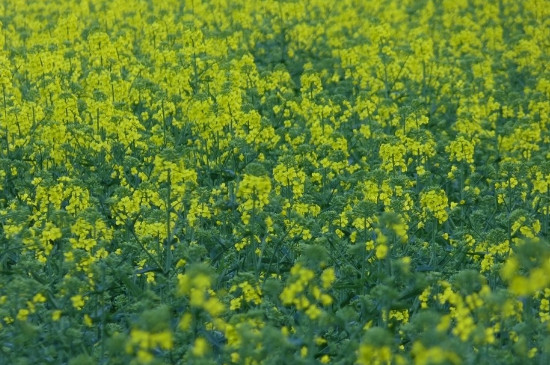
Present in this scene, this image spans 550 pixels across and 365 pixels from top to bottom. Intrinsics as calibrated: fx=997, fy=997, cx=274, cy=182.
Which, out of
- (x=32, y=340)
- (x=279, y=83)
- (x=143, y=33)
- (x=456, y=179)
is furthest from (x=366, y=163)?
(x=143, y=33)

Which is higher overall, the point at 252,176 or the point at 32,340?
the point at 252,176

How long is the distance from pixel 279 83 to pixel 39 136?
3.37 metres

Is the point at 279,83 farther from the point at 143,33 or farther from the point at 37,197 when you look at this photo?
the point at 37,197

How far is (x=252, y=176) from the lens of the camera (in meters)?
6.62

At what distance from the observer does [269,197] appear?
7797mm

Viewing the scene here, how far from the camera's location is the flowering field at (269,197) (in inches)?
222

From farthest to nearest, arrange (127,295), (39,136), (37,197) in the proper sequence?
(39,136) → (37,197) → (127,295)

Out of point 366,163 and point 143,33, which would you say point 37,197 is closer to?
point 366,163

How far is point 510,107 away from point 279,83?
269 centimetres

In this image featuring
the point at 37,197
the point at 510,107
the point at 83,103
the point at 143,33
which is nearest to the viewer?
the point at 37,197

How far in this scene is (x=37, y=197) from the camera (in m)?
7.61

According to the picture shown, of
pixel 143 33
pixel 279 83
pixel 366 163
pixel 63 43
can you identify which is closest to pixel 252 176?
pixel 366 163

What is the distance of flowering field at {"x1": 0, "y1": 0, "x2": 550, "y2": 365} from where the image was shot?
18.5ft

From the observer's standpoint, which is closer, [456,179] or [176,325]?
[176,325]
